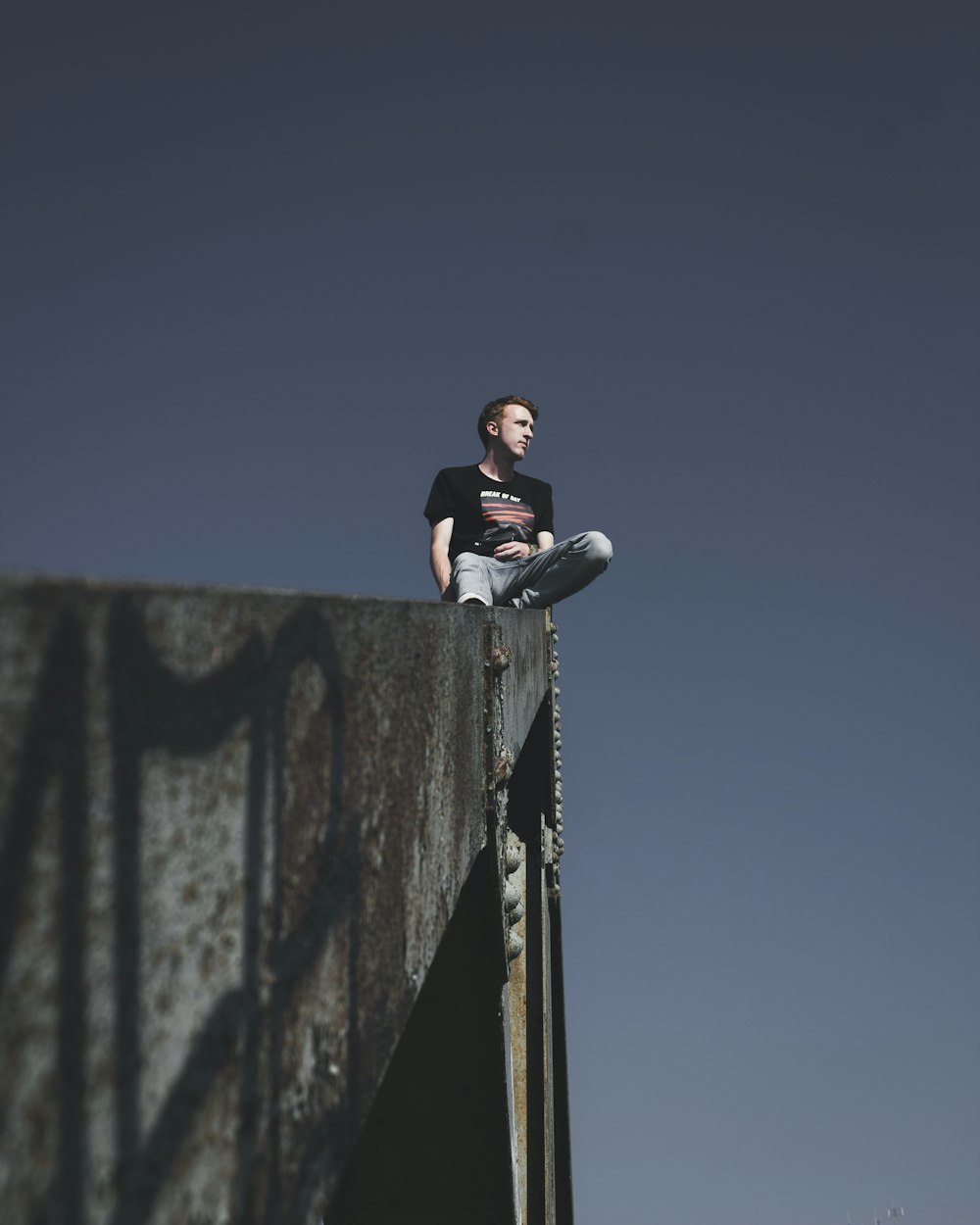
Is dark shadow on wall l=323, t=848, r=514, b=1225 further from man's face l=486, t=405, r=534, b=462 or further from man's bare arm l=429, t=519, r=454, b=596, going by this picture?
man's face l=486, t=405, r=534, b=462

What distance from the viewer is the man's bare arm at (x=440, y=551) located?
694 centimetres

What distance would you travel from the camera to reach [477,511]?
7121mm

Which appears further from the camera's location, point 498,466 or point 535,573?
point 498,466

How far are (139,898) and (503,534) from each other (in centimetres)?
572

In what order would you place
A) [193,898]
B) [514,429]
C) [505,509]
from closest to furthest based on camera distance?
1. [193,898]
2. [505,509]
3. [514,429]

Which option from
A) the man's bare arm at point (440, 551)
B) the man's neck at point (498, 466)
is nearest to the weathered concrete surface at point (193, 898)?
the man's bare arm at point (440, 551)

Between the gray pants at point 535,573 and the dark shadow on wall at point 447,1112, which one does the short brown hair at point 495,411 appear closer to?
the gray pants at point 535,573

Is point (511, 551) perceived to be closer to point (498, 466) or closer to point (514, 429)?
point (498, 466)

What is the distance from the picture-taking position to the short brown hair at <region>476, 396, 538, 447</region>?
7.49m

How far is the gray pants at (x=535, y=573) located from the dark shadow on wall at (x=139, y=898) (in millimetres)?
4630

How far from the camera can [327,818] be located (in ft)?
6.41

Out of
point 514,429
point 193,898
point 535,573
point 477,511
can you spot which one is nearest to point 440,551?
point 477,511

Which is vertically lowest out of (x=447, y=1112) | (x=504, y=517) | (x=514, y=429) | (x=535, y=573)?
(x=447, y=1112)

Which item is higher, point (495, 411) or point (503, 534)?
point (495, 411)
